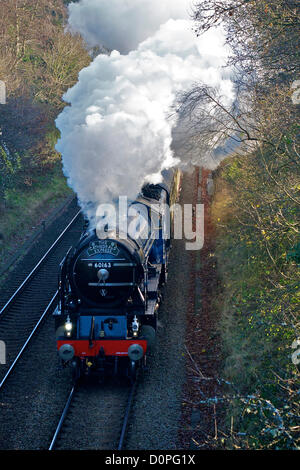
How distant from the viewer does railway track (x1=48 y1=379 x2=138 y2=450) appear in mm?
7199

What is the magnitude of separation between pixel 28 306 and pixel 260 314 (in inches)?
248

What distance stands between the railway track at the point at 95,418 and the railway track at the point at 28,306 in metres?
1.68

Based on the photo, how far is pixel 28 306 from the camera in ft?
39.7

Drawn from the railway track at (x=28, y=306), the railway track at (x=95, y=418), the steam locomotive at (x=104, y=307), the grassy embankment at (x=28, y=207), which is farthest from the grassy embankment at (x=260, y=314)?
the grassy embankment at (x=28, y=207)

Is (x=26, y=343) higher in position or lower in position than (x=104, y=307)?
lower

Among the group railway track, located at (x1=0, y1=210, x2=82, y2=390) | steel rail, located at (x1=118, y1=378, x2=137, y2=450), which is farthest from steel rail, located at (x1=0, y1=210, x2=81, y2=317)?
steel rail, located at (x1=118, y1=378, x2=137, y2=450)

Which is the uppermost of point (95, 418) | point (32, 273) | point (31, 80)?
point (31, 80)

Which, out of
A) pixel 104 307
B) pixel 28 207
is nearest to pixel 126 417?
pixel 104 307

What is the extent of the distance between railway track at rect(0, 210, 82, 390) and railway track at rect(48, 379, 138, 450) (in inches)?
66.0

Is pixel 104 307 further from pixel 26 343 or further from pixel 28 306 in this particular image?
pixel 28 306

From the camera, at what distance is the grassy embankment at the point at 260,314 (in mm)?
6023

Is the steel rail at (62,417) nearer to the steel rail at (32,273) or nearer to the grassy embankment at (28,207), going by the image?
the steel rail at (32,273)

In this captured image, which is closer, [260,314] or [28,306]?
[260,314]

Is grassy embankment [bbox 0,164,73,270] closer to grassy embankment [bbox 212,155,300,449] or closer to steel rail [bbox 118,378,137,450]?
grassy embankment [bbox 212,155,300,449]
